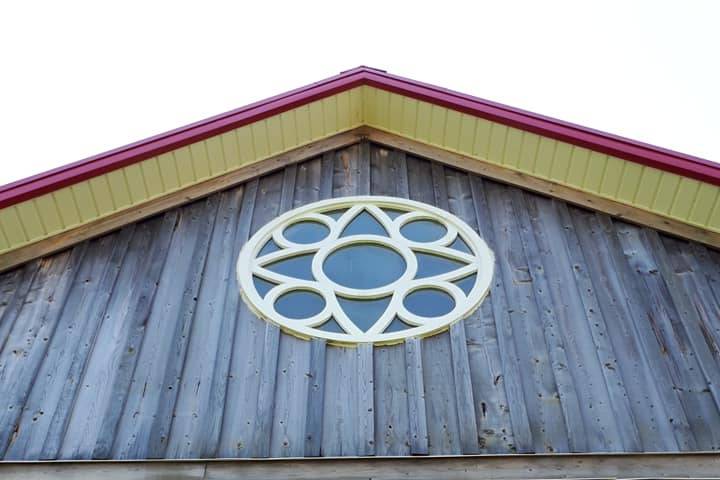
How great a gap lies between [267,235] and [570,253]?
2.21 metres

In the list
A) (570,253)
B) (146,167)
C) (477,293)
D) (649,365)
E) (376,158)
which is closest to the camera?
(649,365)

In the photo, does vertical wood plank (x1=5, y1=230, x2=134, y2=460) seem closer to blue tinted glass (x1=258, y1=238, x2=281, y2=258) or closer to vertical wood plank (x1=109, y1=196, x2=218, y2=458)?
vertical wood plank (x1=109, y1=196, x2=218, y2=458)

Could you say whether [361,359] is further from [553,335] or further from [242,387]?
[553,335]

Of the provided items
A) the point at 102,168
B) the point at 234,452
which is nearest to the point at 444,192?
the point at 102,168

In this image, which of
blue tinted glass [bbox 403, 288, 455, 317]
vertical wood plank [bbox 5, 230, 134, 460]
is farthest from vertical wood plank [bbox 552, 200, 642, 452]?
vertical wood plank [bbox 5, 230, 134, 460]

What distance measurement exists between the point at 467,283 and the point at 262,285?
141 centimetres

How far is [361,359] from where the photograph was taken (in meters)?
5.55

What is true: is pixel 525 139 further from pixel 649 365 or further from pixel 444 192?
pixel 649 365

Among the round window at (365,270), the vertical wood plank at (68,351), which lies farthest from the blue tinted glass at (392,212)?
the vertical wood plank at (68,351)

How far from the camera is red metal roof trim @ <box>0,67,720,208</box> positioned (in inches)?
266

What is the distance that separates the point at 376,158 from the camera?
7855 mm

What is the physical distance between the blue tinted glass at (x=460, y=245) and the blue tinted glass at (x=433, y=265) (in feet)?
0.52

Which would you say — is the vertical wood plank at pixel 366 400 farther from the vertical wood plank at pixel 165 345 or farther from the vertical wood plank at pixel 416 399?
the vertical wood plank at pixel 165 345

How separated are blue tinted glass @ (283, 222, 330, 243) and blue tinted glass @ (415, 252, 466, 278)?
758 millimetres
